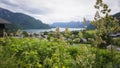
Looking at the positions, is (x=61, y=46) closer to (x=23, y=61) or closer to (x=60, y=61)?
(x=60, y=61)

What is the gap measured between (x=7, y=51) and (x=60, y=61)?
2480 mm

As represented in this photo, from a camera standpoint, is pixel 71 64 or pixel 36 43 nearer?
pixel 71 64

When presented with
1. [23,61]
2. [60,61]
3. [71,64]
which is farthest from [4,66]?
[71,64]

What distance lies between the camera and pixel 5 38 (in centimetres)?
960

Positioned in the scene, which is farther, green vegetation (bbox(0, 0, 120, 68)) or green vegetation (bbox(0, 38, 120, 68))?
green vegetation (bbox(0, 0, 120, 68))

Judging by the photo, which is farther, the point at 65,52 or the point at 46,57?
the point at 65,52

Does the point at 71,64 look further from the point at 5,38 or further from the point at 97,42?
the point at 5,38

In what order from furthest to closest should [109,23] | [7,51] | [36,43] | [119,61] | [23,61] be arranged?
1. [36,43]
2. [7,51]
3. [23,61]
4. [119,61]
5. [109,23]

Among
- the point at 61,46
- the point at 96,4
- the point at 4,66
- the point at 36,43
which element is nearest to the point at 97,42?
the point at 96,4

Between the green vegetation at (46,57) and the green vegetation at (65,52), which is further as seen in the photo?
the green vegetation at (65,52)

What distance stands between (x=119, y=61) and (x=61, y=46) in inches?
72.7

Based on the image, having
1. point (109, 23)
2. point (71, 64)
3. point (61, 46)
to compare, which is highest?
point (109, 23)

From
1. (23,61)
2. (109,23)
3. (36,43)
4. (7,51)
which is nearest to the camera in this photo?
(109,23)

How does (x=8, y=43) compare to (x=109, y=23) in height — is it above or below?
below
